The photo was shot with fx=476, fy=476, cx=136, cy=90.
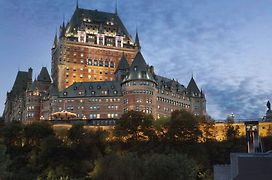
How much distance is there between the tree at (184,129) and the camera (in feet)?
344

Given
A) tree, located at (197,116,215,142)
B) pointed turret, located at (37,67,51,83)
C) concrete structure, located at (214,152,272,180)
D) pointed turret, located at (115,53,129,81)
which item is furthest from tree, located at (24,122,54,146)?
concrete structure, located at (214,152,272,180)

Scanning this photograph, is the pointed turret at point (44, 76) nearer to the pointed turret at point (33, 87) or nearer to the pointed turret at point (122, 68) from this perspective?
the pointed turret at point (33, 87)

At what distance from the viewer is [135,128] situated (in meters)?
110

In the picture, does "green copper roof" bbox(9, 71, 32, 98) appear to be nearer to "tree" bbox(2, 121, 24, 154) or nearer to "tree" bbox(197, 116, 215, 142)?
"tree" bbox(2, 121, 24, 154)

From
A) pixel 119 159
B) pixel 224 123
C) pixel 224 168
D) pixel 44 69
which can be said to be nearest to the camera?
pixel 224 168

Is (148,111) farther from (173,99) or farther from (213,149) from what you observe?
(213,149)

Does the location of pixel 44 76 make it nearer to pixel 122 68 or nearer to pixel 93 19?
pixel 122 68

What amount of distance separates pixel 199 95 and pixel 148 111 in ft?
88.6

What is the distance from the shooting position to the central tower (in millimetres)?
162000

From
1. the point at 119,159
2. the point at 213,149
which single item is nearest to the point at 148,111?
the point at 213,149

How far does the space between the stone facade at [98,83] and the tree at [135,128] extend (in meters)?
19.8

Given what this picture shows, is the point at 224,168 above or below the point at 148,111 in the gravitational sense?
below

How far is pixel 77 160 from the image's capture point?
325ft

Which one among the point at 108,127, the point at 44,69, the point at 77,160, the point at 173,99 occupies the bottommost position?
the point at 77,160
